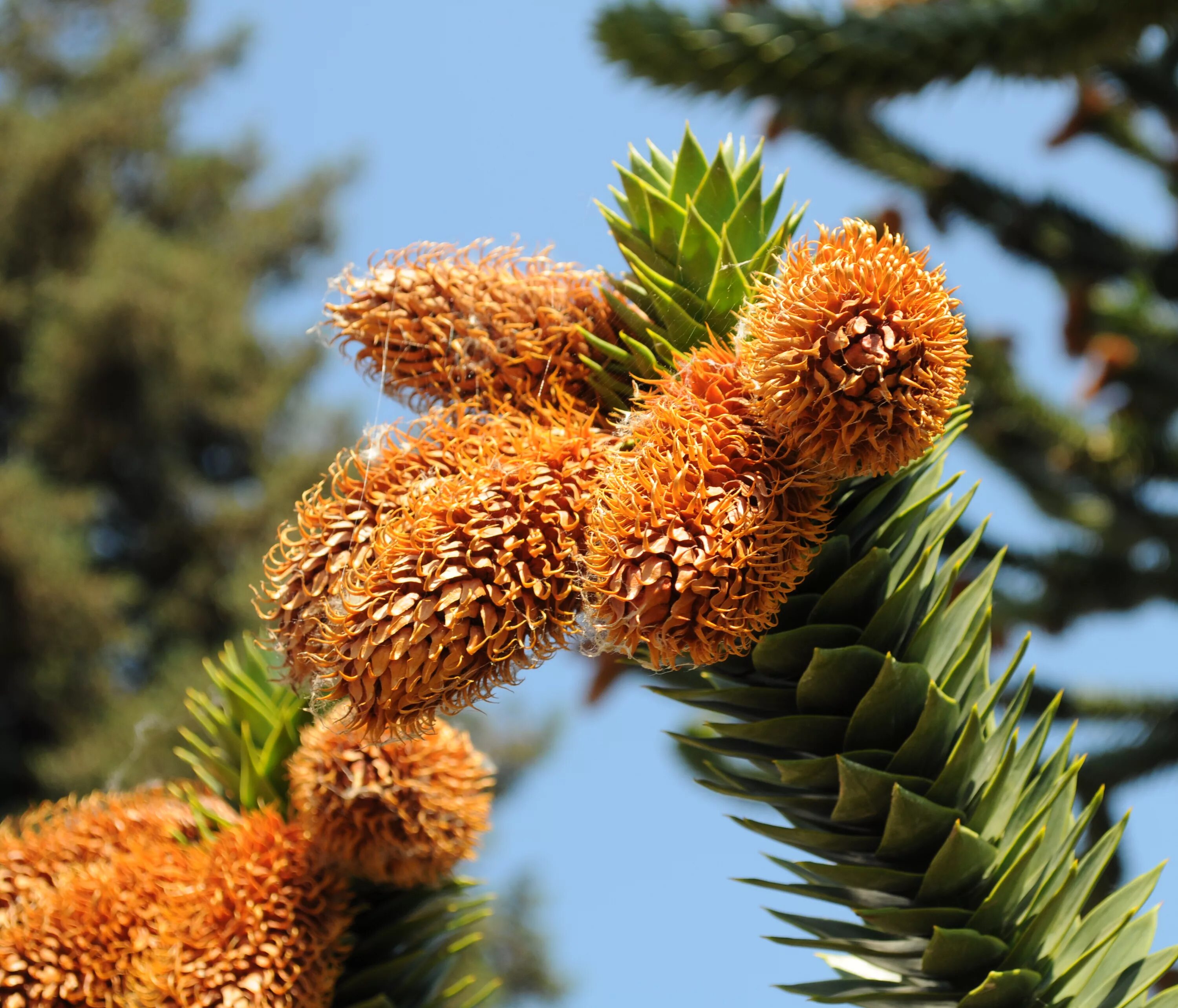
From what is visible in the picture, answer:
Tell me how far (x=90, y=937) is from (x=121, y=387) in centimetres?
1373

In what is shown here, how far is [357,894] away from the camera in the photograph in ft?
6.05

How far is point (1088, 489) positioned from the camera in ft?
19.0

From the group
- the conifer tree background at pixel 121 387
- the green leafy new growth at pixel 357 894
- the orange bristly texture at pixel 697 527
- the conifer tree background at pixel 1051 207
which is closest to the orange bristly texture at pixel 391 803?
the green leafy new growth at pixel 357 894

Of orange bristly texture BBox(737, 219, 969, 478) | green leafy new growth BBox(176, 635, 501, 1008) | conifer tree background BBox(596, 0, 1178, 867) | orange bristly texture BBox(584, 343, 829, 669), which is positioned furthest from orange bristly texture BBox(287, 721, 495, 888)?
conifer tree background BBox(596, 0, 1178, 867)

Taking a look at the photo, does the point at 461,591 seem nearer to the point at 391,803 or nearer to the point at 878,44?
the point at 391,803

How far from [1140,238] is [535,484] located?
18.2ft

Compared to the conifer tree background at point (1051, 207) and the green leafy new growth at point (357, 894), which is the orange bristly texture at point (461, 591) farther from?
the conifer tree background at point (1051, 207)

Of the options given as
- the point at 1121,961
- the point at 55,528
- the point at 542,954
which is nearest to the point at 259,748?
the point at 1121,961

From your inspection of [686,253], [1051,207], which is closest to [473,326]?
[686,253]

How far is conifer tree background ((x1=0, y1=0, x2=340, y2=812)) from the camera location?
12.3 meters

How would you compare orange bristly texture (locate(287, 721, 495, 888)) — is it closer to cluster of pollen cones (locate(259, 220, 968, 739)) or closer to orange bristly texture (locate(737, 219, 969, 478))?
cluster of pollen cones (locate(259, 220, 968, 739))

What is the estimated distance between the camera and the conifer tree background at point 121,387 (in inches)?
484

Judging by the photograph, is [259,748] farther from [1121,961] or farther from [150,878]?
[1121,961]

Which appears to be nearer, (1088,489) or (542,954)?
(1088,489)
